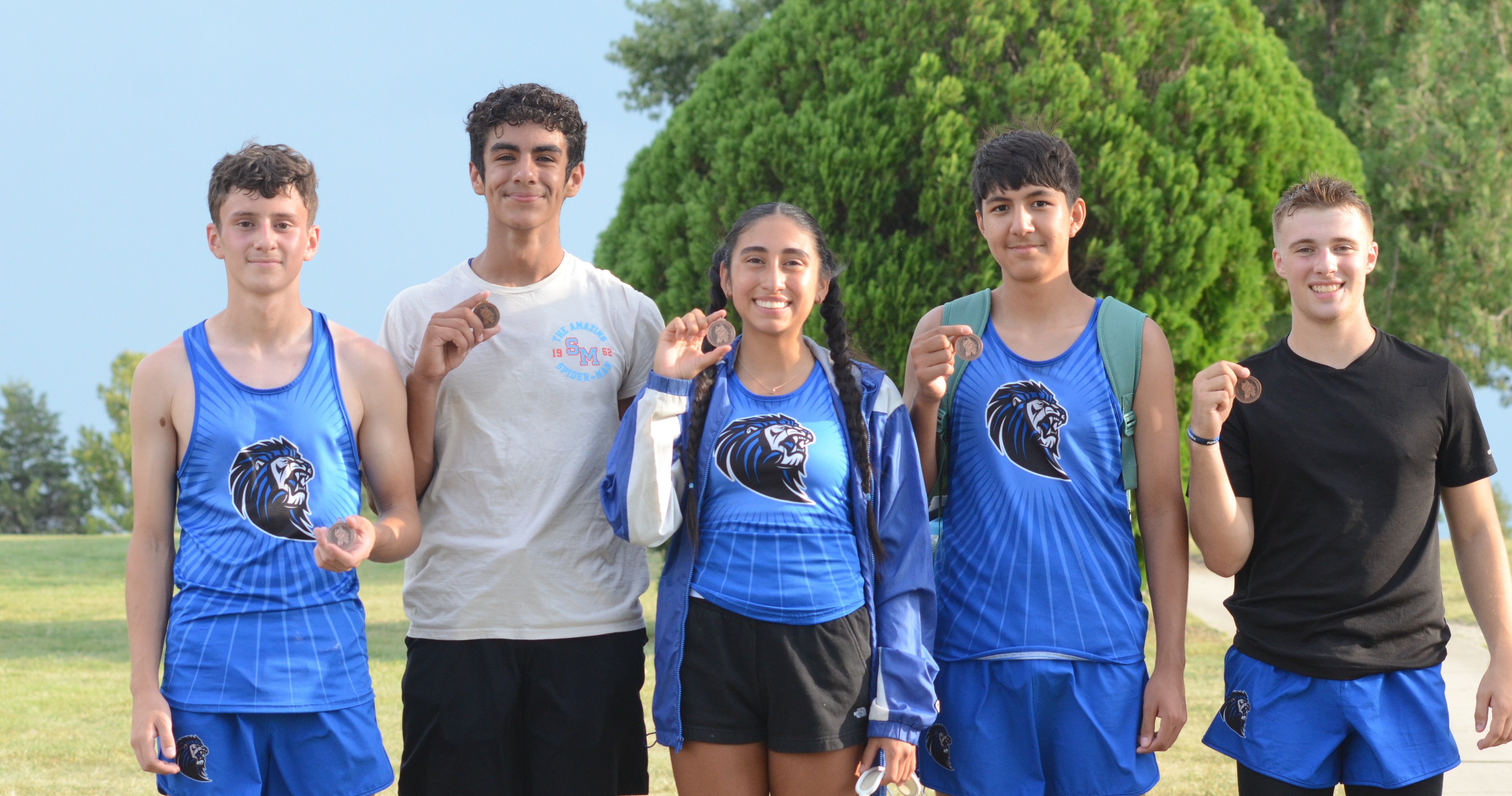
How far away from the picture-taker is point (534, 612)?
3375 mm

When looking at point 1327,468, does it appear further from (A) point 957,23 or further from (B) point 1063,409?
(A) point 957,23

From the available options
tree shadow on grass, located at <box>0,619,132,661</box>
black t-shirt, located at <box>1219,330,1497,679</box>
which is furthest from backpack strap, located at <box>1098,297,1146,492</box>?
tree shadow on grass, located at <box>0,619,132,661</box>

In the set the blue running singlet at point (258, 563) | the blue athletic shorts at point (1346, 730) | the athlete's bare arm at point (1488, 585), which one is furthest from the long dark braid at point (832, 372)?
the athlete's bare arm at point (1488, 585)

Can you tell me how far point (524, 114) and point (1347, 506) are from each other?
8.06 ft

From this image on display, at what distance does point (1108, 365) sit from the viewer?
327cm

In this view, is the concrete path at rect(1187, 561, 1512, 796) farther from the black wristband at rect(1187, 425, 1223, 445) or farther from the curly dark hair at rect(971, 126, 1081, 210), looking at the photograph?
the curly dark hair at rect(971, 126, 1081, 210)

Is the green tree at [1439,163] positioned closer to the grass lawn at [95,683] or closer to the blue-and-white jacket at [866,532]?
the grass lawn at [95,683]

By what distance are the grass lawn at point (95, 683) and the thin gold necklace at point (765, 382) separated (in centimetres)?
367

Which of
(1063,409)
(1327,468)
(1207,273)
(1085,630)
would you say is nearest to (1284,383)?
(1327,468)

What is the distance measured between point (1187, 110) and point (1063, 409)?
21.6ft

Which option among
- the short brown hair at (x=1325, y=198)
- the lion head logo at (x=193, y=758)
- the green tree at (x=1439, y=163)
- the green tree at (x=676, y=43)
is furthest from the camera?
the green tree at (x=676, y=43)

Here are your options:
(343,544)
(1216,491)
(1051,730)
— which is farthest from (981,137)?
(343,544)

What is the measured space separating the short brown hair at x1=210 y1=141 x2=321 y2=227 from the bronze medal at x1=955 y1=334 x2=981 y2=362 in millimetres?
1749

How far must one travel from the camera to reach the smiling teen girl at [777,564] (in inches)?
121
